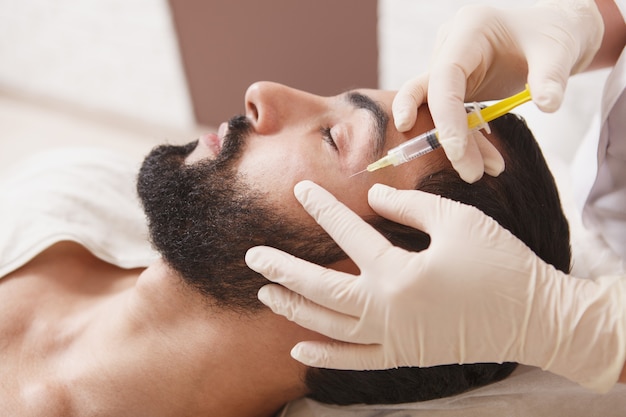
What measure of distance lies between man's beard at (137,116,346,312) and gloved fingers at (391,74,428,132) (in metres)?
0.27

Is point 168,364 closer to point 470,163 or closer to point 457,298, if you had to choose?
point 457,298

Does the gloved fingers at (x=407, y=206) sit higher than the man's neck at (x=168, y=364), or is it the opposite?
the gloved fingers at (x=407, y=206)

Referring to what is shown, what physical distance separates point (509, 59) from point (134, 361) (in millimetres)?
1076

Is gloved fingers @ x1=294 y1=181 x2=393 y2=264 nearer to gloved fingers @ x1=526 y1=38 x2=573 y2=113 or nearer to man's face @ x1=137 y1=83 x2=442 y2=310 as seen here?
man's face @ x1=137 y1=83 x2=442 y2=310

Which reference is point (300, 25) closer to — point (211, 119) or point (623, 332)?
point (211, 119)

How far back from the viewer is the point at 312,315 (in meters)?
1.13

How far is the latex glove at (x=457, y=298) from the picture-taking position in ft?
3.45

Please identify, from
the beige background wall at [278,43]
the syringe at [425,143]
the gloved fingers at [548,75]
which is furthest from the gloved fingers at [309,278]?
the beige background wall at [278,43]

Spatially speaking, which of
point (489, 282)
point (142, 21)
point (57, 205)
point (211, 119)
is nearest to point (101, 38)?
point (142, 21)

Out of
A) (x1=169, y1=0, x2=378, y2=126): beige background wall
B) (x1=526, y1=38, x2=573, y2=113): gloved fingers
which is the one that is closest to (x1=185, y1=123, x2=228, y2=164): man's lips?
(x1=526, y1=38, x2=573, y2=113): gloved fingers

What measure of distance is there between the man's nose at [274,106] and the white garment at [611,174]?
712mm

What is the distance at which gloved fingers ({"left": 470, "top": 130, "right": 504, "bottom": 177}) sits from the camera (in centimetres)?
120

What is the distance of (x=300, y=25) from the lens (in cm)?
231

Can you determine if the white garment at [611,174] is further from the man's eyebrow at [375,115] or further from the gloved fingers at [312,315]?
the gloved fingers at [312,315]
